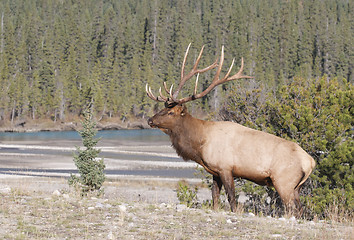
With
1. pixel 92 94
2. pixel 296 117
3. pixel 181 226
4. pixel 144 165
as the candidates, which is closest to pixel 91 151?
pixel 296 117

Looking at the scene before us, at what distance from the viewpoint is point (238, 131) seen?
10531mm

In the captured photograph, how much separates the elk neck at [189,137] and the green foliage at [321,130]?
372 cm

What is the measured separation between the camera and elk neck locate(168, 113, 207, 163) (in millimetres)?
10617

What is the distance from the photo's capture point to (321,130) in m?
13.8

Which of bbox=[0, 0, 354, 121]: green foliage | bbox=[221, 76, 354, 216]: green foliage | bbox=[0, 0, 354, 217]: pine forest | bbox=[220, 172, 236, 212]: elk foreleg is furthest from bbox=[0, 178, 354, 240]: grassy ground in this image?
bbox=[0, 0, 354, 121]: green foliage

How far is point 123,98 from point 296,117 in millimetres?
87775

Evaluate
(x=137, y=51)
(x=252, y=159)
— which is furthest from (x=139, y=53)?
(x=252, y=159)

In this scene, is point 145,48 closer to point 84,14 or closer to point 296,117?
point 84,14

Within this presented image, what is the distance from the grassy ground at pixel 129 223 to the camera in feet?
24.0

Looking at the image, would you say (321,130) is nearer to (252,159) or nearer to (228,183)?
(252,159)

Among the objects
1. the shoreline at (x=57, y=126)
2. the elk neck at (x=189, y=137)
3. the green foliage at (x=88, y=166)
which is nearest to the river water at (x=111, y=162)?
the green foliage at (x=88, y=166)

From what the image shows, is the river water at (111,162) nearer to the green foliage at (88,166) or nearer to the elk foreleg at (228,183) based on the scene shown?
the green foliage at (88,166)

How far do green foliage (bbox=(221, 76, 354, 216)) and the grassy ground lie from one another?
3.73 m

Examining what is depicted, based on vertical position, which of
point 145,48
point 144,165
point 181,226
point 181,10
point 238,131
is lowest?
point 144,165
